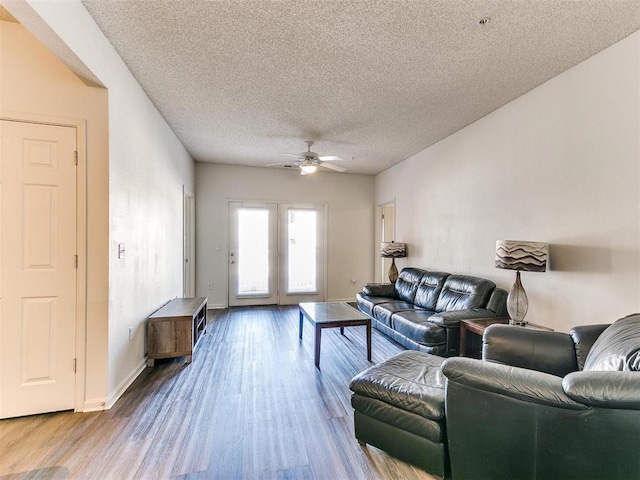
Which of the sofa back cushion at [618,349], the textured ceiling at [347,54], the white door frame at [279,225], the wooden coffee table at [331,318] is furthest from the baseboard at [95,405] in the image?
the white door frame at [279,225]

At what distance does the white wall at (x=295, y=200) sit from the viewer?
5.65 metres

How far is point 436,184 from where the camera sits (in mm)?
4484

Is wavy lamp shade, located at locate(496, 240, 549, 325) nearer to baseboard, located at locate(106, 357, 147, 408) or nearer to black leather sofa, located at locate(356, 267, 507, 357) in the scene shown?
black leather sofa, located at locate(356, 267, 507, 357)

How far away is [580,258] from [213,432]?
3.19 metres

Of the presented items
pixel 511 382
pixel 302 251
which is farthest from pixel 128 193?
pixel 302 251

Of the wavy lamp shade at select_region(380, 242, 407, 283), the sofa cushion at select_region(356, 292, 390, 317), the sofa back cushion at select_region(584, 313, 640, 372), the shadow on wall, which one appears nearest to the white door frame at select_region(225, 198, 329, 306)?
the wavy lamp shade at select_region(380, 242, 407, 283)

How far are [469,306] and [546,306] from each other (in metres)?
0.70

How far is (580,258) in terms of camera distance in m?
2.45

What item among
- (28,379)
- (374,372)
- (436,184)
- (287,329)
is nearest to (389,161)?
(436,184)

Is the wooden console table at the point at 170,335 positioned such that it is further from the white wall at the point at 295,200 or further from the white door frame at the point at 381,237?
the white door frame at the point at 381,237

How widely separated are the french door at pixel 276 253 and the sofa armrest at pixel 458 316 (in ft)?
11.0

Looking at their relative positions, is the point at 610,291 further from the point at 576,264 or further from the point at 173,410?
the point at 173,410

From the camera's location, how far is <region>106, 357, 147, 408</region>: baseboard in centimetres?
231

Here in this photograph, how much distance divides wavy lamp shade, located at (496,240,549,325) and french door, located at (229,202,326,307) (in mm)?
3911
